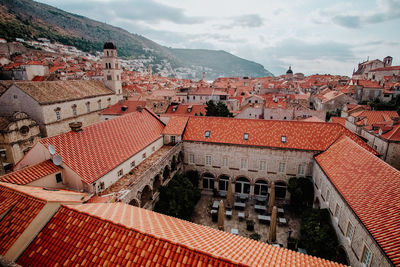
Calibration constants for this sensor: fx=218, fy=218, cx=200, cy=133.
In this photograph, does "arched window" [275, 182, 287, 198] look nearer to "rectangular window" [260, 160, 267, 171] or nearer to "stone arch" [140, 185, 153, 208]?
"rectangular window" [260, 160, 267, 171]

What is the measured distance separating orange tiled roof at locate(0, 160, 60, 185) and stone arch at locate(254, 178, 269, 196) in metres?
22.4

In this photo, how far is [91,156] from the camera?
768 inches

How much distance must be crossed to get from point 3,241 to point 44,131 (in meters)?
30.1

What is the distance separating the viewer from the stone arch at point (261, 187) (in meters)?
28.5

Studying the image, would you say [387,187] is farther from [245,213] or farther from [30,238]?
[30,238]

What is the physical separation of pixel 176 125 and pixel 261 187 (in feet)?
46.6

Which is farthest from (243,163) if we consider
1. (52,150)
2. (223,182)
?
(52,150)

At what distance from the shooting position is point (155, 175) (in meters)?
22.9

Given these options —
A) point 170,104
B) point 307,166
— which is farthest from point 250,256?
point 170,104

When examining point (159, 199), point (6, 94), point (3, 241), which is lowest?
point (159, 199)

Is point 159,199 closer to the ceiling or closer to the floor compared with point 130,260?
closer to the floor

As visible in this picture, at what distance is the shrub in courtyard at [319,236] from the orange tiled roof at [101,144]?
714 inches

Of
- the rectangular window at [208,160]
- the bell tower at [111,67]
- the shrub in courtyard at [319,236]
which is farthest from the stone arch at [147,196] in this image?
the bell tower at [111,67]

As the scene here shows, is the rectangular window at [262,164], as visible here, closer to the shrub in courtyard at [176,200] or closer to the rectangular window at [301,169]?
the rectangular window at [301,169]
